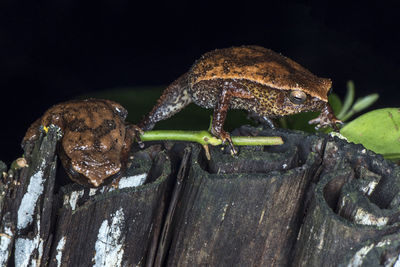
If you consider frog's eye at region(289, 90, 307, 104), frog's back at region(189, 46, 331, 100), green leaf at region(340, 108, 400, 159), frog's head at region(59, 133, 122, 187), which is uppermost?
frog's back at region(189, 46, 331, 100)

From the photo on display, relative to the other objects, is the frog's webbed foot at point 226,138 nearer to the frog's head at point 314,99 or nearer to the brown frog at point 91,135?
the brown frog at point 91,135

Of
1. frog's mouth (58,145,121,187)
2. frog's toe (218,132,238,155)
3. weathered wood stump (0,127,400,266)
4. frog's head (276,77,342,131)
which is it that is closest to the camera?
weathered wood stump (0,127,400,266)

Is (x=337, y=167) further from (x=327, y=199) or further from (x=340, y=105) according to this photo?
(x=340, y=105)

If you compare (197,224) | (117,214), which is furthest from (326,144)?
→ (117,214)

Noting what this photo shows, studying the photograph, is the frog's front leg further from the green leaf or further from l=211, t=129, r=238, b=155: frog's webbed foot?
the green leaf

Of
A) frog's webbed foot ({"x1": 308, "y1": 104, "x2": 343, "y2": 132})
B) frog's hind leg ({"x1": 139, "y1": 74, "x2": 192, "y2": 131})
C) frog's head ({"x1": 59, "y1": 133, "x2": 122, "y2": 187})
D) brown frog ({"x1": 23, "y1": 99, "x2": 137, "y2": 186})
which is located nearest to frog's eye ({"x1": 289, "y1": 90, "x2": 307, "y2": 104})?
frog's webbed foot ({"x1": 308, "y1": 104, "x2": 343, "y2": 132})

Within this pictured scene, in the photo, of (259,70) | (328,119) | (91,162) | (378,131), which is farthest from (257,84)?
(91,162)

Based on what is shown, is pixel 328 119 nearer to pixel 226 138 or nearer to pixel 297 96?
pixel 297 96

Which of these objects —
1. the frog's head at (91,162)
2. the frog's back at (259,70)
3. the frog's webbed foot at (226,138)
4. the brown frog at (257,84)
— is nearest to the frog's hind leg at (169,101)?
the brown frog at (257,84)
